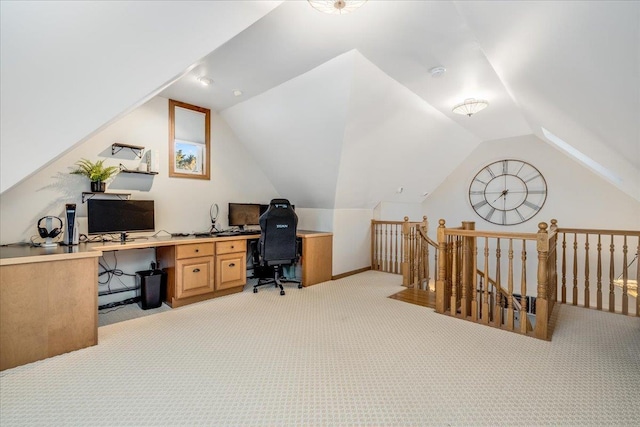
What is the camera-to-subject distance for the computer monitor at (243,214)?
169 inches

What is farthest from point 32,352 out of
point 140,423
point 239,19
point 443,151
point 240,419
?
point 443,151

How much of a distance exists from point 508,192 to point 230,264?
5369 millimetres

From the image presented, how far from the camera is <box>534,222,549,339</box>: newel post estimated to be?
2.44 metres

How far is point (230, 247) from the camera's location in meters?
3.71

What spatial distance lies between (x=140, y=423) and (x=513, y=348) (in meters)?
2.66

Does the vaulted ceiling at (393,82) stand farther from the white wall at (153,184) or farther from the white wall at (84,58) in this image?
the white wall at (153,184)

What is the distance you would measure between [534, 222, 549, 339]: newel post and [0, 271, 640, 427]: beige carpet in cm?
13

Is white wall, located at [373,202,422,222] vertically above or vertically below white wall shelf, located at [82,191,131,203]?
below

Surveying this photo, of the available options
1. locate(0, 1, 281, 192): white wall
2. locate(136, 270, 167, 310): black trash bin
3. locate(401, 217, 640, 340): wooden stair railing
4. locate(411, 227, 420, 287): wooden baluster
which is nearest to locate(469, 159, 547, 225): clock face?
locate(401, 217, 640, 340): wooden stair railing

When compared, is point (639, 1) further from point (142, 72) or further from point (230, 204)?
point (230, 204)

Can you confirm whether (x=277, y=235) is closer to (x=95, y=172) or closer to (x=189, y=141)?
(x=189, y=141)

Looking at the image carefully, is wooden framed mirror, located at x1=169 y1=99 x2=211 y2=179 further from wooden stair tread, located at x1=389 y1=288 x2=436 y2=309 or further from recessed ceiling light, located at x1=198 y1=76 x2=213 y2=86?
wooden stair tread, located at x1=389 y1=288 x2=436 y2=309

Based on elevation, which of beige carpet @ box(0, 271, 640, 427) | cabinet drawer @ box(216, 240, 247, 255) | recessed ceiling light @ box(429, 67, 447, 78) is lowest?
beige carpet @ box(0, 271, 640, 427)

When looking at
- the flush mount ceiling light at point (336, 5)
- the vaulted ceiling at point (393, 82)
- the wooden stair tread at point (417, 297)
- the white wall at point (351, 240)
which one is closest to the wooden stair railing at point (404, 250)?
the white wall at point (351, 240)
